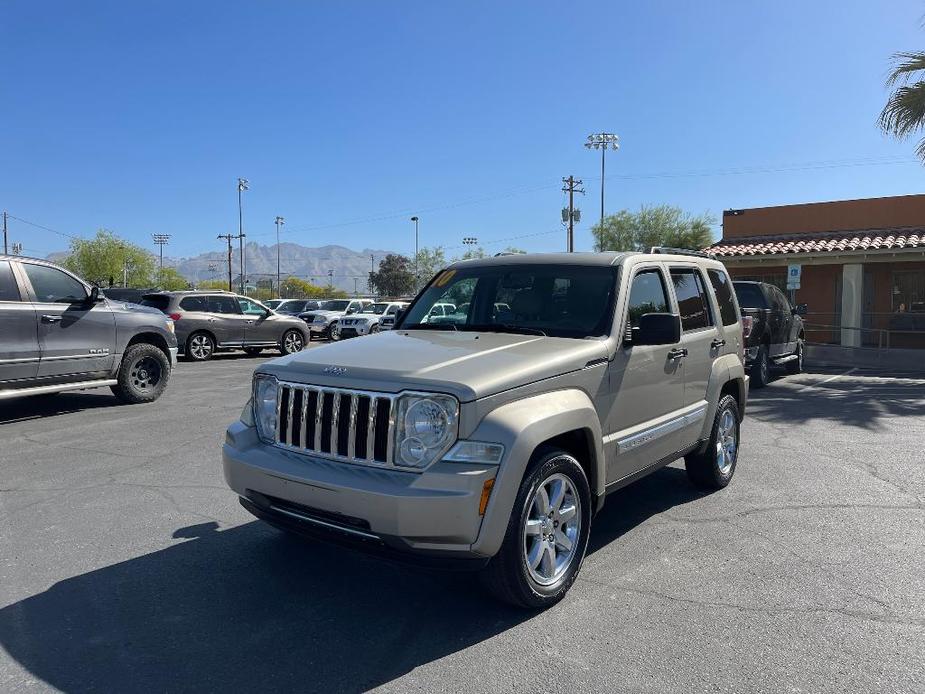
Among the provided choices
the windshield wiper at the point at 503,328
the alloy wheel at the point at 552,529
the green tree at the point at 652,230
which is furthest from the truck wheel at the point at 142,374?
the green tree at the point at 652,230

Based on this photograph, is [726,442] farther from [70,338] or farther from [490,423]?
[70,338]

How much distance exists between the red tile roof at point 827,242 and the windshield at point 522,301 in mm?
17227

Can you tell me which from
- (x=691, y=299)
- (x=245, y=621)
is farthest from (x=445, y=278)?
(x=245, y=621)

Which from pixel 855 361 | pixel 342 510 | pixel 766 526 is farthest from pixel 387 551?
pixel 855 361

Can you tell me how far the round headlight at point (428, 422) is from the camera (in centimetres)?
334

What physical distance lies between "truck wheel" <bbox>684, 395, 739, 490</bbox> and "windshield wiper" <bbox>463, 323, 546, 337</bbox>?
199 cm

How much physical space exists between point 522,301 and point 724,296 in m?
2.39

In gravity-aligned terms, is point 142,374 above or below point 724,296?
below

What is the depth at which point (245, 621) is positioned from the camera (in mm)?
3508

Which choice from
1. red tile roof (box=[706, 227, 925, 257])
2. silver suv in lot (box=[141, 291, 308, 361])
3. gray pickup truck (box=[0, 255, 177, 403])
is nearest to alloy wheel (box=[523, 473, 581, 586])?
gray pickup truck (box=[0, 255, 177, 403])

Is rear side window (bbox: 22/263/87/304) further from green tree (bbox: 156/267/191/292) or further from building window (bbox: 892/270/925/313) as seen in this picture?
green tree (bbox: 156/267/191/292)

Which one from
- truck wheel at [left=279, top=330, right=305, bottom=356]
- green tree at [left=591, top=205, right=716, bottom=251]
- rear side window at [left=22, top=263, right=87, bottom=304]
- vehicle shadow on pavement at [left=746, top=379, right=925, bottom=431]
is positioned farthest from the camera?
green tree at [left=591, top=205, right=716, bottom=251]

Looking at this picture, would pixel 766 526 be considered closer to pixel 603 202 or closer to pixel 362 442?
pixel 362 442

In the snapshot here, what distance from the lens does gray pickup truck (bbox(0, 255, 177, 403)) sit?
8398 millimetres
